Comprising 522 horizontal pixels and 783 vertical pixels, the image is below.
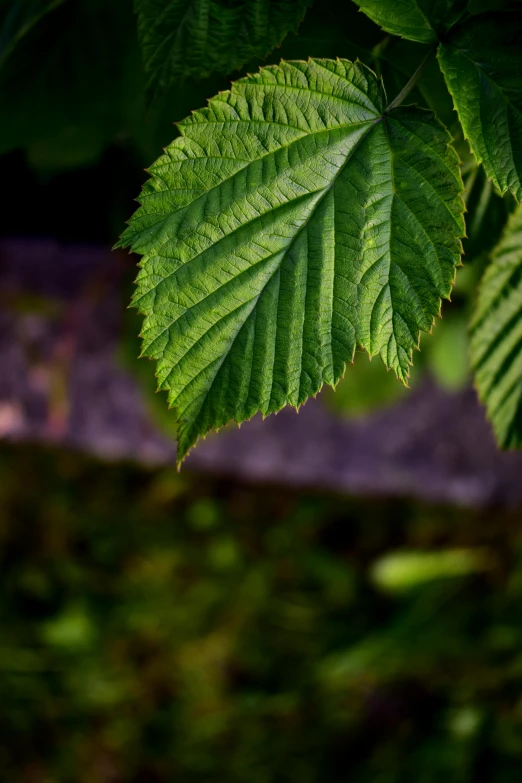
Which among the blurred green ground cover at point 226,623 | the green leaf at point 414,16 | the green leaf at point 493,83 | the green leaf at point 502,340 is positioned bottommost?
the blurred green ground cover at point 226,623

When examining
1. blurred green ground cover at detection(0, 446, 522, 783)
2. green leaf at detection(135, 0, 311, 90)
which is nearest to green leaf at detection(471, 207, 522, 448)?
green leaf at detection(135, 0, 311, 90)

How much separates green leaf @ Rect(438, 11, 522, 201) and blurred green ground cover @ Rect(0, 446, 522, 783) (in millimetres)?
1911

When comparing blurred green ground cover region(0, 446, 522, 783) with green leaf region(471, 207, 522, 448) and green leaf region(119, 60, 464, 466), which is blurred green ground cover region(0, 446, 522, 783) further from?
green leaf region(119, 60, 464, 466)

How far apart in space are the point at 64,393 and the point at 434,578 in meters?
1.52

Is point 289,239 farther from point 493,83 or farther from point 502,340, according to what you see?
point 502,340

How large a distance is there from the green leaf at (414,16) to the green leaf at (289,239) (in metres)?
0.06

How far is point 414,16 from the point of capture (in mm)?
796

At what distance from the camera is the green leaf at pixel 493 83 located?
78cm

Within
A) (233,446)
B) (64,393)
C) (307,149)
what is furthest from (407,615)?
(307,149)

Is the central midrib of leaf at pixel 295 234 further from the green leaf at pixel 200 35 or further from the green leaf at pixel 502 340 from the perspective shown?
the green leaf at pixel 502 340

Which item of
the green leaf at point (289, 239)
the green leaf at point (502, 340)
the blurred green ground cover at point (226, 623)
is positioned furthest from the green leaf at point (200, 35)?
the blurred green ground cover at point (226, 623)

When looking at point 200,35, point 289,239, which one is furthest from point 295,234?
point 200,35

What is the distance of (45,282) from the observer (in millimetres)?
2102

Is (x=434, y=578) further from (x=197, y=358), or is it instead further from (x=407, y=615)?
(x=197, y=358)
